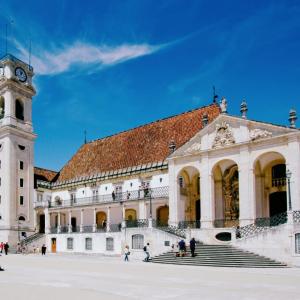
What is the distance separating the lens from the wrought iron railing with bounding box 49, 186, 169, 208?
136 feet

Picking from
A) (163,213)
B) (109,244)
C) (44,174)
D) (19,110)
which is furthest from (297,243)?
(44,174)

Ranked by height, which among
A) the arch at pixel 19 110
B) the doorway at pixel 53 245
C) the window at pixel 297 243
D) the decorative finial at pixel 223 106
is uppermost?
the arch at pixel 19 110

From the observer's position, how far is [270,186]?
113 ft

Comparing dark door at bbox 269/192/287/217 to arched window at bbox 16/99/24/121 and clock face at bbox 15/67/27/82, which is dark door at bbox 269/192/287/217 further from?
clock face at bbox 15/67/27/82

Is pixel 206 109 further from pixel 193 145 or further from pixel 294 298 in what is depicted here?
pixel 294 298

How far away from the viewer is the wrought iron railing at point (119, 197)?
41.5 meters

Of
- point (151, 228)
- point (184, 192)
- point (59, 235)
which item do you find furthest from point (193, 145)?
point (59, 235)

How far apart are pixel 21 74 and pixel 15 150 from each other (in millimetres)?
9459

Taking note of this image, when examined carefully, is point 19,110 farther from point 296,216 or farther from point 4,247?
point 296,216

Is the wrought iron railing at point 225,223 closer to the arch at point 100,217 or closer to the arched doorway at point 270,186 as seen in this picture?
the arched doorway at point 270,186

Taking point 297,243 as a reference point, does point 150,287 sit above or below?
below

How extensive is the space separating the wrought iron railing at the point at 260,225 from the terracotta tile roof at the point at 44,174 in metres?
33.2

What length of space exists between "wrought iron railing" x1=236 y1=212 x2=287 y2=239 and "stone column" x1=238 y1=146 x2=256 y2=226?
5.27 ft

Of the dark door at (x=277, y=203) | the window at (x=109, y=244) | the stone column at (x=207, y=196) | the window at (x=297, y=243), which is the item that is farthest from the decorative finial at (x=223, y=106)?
the window at (x=109, y=244)
